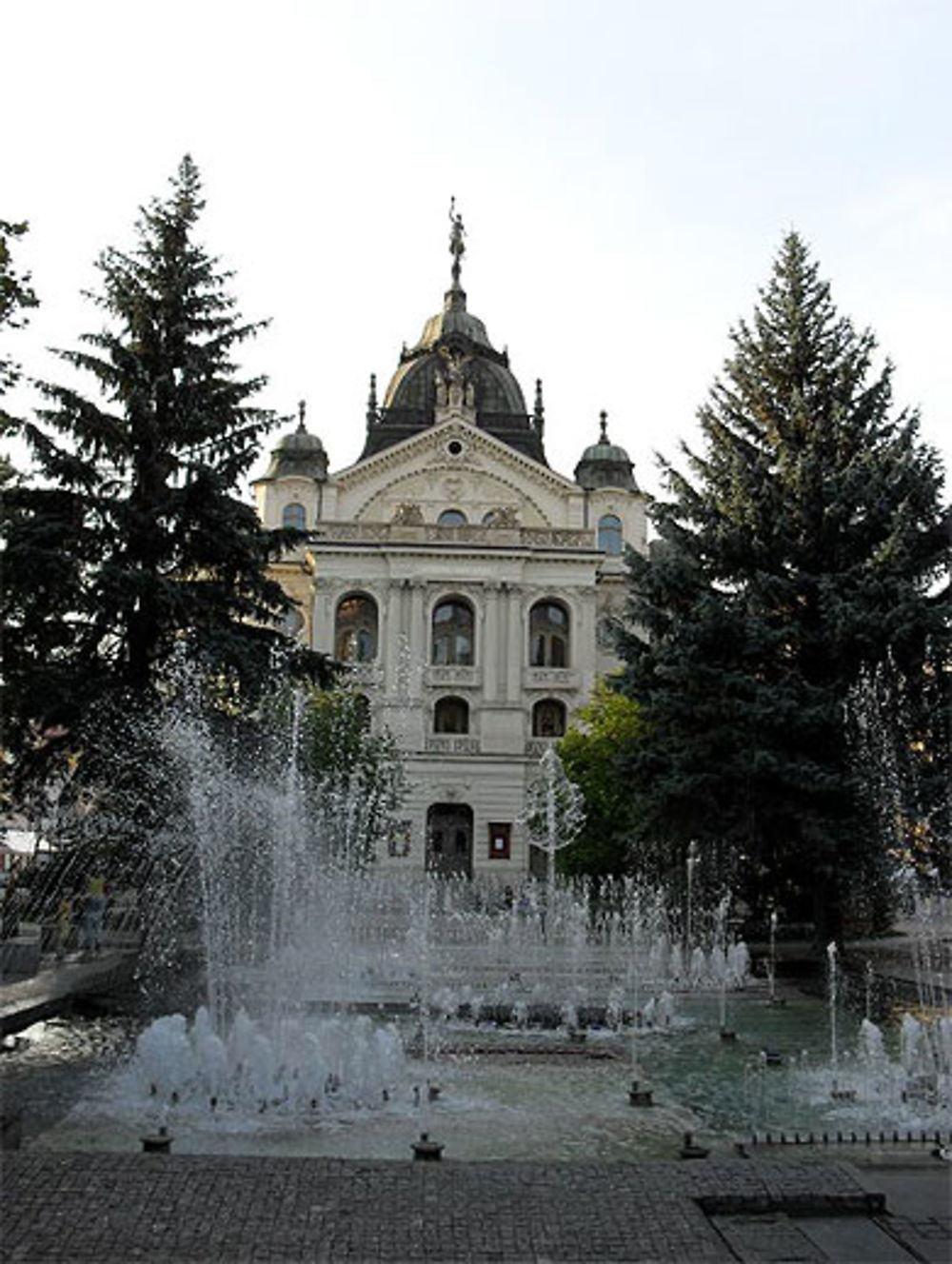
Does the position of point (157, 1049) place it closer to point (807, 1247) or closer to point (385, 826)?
point (807, 1247)

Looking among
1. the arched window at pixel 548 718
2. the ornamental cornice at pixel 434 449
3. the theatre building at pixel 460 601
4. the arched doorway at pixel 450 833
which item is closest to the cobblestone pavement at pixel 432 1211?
the theatre building at pixel 460 601

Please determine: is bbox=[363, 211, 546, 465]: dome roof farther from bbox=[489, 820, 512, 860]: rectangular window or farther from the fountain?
the fountain

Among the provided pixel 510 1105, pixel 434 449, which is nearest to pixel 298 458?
pixel 434 449

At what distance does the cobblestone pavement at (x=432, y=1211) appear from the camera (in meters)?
5.04

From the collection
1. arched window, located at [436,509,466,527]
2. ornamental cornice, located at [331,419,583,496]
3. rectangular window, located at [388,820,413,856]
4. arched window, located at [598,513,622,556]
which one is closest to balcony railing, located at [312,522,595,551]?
arched window, located at [436,509,466,527]

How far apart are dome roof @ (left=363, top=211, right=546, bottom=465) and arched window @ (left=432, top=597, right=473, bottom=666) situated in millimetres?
8560

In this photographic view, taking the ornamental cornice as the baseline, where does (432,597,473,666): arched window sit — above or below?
below

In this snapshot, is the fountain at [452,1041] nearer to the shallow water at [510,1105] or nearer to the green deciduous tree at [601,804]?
the shallow water at [510,1105]

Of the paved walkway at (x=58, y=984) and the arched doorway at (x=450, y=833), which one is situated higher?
the arched doorway at (x=450, y=833)

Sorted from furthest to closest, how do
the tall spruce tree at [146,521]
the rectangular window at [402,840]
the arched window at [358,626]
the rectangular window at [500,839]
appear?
the arched window at [358,626] → the rectangular window at [500,839] → the rectangular window at [402,840] → the tall spruce tree at [146,521]

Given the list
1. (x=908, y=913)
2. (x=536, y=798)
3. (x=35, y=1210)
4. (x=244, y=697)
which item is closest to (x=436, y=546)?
(x=536, y=798)

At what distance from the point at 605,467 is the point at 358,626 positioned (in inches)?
549

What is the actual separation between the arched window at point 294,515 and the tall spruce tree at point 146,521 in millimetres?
30871

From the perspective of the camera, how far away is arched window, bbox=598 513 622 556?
166 ft
